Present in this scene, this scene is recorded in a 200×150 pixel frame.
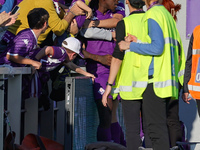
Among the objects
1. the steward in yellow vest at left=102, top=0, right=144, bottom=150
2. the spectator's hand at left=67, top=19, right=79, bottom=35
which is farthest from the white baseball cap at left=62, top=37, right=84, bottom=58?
the steward in yellow vest at left=102, top=0, right=144, bottom=150

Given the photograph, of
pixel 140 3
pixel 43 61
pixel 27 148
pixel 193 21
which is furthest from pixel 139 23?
pixel 193 21

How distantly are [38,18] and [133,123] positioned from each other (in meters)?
1.46

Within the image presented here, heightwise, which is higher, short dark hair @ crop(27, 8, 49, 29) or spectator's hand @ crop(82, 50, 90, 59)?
short dark hair @ crop(27, 8, 49, 29)

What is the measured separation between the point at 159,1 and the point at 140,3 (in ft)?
0.65

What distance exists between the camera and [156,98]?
489cm

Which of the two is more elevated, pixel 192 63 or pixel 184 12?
pixel 184 12

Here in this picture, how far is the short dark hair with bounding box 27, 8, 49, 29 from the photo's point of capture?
5.70 meters

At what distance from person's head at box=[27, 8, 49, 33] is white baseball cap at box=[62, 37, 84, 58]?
406mm

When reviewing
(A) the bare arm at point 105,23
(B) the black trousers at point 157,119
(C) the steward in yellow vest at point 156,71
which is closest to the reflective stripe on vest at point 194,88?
(C) the steward in yellow vest at point 156,71

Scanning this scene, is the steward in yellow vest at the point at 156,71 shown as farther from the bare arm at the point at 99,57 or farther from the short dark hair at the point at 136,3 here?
the bare arm at the point at 99,57

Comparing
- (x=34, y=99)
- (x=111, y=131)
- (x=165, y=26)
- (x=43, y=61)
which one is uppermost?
(x=165, y=26)

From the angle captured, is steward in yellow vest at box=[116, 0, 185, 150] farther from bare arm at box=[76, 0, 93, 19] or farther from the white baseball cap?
bare arm at box=[76, 0, 93, 19]

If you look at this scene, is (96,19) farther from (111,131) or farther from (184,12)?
(184,12)

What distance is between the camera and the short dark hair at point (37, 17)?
5699mm
